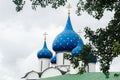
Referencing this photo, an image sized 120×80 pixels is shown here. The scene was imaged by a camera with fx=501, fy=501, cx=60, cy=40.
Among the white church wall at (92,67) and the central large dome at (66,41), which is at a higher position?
the central large dome at (66,41)

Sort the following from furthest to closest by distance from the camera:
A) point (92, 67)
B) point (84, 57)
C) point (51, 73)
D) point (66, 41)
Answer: point (51, 73)
point (66, 41)
point (92, 67)
point (84, 57)

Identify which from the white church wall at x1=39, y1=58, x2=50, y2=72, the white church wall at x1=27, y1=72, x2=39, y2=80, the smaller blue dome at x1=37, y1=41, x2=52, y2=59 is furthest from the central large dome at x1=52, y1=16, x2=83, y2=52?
the white church wall at x1=27, y1=72, x2=39, y2=80

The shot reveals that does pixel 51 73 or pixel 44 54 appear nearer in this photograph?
pixel 51 73

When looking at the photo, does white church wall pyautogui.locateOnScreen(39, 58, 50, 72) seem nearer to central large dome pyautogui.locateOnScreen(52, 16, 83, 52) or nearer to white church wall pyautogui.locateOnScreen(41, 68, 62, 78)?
white church wall pyautogui.locateOnScreen(41, 68, 62, 78)

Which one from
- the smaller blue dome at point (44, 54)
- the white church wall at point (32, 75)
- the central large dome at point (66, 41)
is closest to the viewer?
the central large dome at point (66, 41)

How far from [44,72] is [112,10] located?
24389 millimetres

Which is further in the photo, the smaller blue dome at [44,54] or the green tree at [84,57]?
the smaller blue dome at [44,54]

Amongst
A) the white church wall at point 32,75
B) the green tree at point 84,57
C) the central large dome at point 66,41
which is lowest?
the white church wall at point 32,75

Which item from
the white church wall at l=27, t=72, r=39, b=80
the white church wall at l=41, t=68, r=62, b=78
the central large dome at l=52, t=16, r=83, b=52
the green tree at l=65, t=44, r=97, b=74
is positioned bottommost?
the white church wall at l=27, t=72, r=39, b=80

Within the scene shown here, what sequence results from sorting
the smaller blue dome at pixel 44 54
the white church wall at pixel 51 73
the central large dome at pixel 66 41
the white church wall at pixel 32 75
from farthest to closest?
the smaller blue dome at pixel 44 54
the white church wall at pixel 32 75
the white church wall at pixel 51 73
the central large dome at pixel 66 41

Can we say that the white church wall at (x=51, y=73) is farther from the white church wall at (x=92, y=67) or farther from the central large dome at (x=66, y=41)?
the white church wall at (x=92, y=67)

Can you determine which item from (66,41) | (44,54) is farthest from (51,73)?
(66,41)

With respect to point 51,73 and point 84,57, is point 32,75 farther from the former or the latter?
point 84,57

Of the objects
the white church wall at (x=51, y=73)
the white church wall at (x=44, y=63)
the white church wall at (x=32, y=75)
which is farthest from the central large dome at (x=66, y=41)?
the white church wall at (x=32, y=75)
